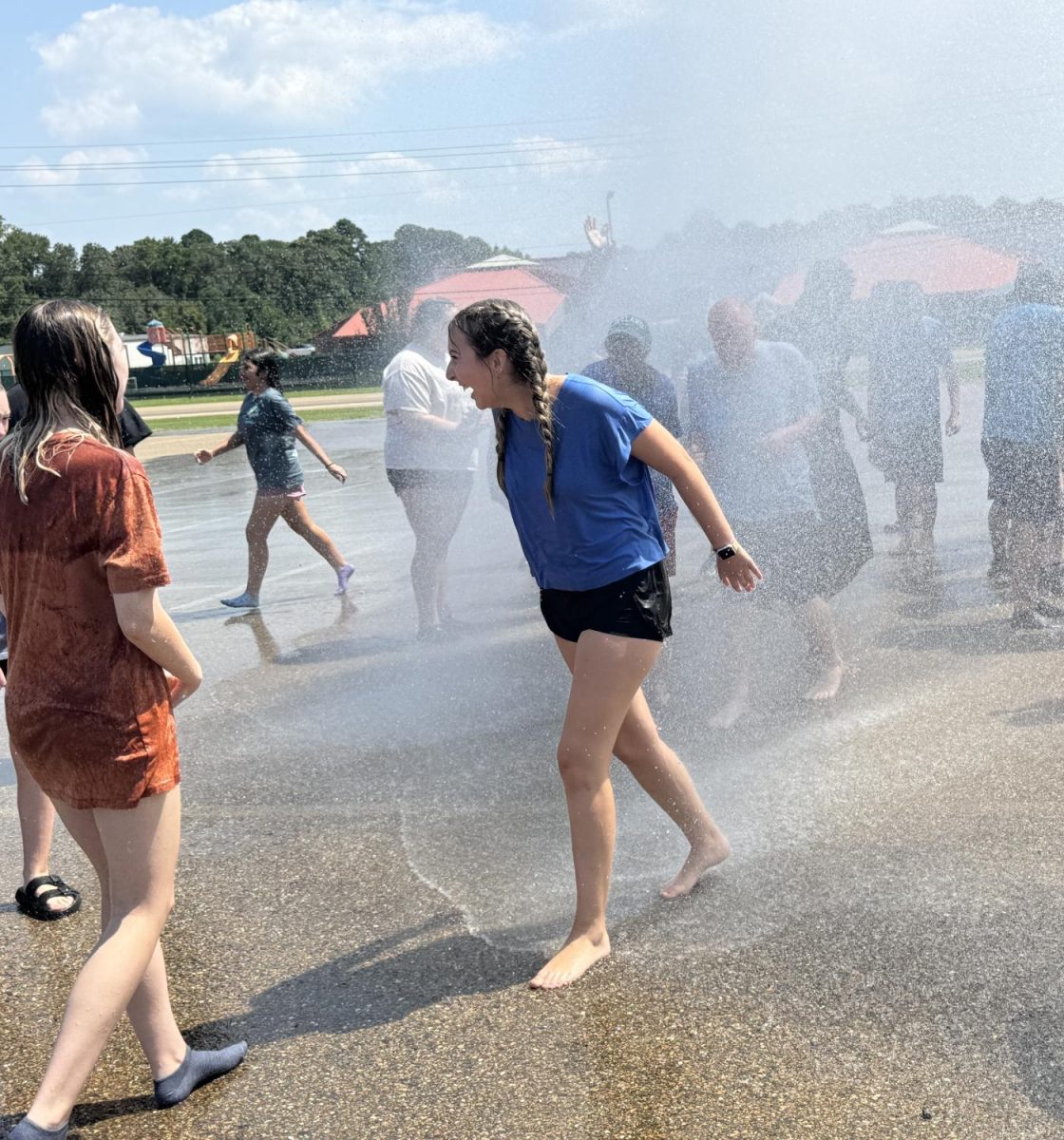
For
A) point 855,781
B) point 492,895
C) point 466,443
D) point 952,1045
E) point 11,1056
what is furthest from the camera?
point 466,443

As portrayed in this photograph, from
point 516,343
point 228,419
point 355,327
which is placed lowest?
point 228,419

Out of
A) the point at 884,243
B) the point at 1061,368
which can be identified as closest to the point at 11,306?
the point at 884,243

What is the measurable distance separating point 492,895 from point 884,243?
11225 millimetres

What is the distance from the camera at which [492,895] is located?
3.89m

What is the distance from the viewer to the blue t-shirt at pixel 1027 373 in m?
6.48

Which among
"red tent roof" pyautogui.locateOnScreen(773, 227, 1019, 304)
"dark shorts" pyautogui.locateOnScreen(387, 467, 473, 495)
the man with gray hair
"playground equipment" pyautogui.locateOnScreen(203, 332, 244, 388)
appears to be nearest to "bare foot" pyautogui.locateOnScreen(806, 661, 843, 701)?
the man with gray hair

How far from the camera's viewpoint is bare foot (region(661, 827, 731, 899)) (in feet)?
12.3

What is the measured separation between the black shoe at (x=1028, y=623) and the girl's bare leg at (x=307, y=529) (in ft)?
15.0

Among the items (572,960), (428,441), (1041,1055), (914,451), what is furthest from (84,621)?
(914,451)

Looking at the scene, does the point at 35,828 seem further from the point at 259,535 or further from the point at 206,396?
the point at 206,396

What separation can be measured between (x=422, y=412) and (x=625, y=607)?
4.15m

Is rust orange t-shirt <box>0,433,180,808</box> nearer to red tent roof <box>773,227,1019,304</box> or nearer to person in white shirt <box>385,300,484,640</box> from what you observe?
person in white shirt <box>385,300,484,640</box>

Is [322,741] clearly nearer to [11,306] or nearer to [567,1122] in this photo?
[567,1122]

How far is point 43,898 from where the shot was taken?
3984 mm
